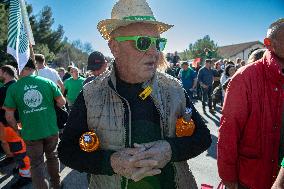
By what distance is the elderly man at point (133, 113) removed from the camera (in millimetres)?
2168

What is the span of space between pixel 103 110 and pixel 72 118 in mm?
222

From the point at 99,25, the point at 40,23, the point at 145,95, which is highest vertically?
the point at 40,23

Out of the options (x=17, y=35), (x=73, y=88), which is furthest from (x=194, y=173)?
(x=17, y=35)

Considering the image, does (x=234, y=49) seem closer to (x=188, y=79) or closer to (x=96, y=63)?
(x=188, y=79)

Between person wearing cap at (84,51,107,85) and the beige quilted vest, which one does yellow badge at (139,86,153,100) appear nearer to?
the beige quilted vest

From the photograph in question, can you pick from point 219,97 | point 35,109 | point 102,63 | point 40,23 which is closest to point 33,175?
point 35,109

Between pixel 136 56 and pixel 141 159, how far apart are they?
28.6 inches

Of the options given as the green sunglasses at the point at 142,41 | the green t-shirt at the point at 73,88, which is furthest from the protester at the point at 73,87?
the green sunglasses at the point at 142,41

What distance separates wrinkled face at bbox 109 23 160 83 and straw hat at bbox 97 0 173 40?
6 centimetres

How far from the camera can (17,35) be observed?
5477mm

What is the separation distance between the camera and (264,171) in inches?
104

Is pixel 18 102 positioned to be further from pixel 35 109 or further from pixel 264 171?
pixel 264 171

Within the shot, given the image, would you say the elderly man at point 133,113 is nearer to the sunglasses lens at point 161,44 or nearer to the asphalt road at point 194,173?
the sunglasses lens at point 161,44

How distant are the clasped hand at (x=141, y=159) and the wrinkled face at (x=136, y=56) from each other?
0.51m
